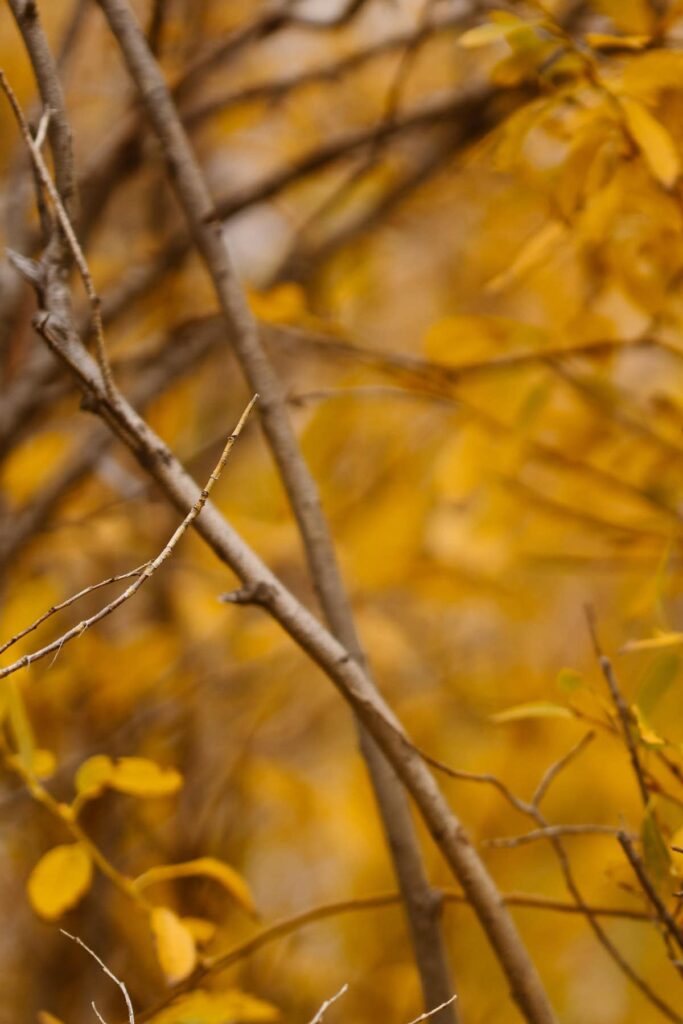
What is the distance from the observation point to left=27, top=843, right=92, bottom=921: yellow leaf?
47cm

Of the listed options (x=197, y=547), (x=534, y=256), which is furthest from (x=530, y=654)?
(x=534, y=256)

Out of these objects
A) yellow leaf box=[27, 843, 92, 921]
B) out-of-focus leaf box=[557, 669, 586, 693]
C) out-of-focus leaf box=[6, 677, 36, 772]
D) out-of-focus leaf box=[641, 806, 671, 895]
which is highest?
out-of-focus leaf box=[6, 677, 36, 772]

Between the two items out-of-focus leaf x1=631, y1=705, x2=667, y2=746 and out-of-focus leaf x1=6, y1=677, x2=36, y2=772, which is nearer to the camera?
out-of-focus leaf x1=631, y1=705, x2=667, y2=746

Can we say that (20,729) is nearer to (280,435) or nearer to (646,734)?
(280,435)

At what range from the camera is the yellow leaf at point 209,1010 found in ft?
1.39

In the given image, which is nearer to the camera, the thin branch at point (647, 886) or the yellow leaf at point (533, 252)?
the thin branch at point (647, 886)

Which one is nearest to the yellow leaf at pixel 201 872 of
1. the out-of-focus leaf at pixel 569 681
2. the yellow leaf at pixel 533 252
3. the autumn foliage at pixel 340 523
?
the autumn foliage at pixel 340 523

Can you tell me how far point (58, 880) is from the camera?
479 mm

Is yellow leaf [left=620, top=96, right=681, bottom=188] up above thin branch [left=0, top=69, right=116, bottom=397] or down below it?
below

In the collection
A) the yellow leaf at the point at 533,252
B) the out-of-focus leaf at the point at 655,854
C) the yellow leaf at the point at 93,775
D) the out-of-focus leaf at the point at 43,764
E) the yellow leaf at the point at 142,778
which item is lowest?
the out-of-focus leaf at the point at 655,854

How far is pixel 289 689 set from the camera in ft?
3.40

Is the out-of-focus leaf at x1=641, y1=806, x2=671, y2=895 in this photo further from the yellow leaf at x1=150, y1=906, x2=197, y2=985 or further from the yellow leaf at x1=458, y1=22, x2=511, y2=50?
the yellow leaf at x1=458, y1=22, x2=511, y2=50

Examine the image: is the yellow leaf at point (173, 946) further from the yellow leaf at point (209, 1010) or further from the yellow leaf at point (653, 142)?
the yellow leaf at point (653, 142)

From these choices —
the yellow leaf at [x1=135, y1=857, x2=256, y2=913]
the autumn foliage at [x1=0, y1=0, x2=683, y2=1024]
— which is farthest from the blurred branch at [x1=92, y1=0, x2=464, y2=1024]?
the yellow leaf at [x1=135, y1=857, x2=256, y2=913]
